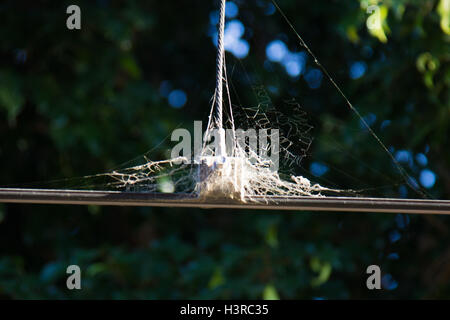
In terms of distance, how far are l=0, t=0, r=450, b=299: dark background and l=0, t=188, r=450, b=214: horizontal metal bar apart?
187 cm

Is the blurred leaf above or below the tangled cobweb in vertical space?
below

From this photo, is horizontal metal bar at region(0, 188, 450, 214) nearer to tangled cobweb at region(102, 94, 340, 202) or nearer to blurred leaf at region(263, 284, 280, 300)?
tangled cobweb at region(102, 94, 340, 202)

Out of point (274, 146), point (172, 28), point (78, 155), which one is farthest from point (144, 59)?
point (274, 146)

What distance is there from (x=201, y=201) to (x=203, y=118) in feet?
8.19

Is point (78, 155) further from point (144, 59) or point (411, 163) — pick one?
point (411, 163)

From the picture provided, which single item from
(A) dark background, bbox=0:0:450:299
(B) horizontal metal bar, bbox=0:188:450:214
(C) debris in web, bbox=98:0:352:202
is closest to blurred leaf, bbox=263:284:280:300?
(A) dark background, bbox=0:0:450:299

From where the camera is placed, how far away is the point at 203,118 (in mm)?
3785

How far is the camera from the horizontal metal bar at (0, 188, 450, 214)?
131cm

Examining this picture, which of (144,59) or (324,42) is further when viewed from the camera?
(144,59)

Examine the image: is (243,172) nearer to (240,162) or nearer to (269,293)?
(240,162)

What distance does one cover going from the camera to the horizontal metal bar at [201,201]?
4.29 ft

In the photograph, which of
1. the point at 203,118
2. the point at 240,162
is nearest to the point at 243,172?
the point at 240,162

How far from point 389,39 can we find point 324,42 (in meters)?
0.75

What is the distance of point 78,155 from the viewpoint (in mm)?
3887
